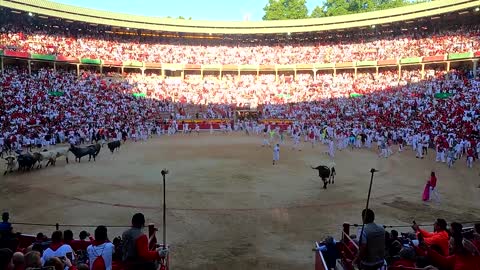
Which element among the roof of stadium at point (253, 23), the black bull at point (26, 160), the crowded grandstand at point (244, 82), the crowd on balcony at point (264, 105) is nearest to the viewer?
the black bull at point (26, 160)

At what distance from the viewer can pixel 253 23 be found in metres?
63.6

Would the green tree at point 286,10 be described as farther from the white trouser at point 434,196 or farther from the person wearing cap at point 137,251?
the person wearing cap at point 137,251

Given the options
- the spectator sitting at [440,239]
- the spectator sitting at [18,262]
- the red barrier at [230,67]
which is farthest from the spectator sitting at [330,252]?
the red barrier at [230,67]

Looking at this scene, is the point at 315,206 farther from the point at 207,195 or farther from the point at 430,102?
the point at 430,102

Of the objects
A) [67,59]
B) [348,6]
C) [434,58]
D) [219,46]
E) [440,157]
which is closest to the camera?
[440,157]

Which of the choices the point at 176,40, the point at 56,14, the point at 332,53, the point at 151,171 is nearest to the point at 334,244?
the point at 151,171

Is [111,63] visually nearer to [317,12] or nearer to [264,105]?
[264,105]

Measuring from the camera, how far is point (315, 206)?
15.1m

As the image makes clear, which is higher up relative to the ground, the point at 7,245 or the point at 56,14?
the point at 56,14

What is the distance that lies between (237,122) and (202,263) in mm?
40178

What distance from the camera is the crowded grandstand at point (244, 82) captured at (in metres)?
33.5

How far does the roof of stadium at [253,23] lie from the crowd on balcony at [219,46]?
3.40m

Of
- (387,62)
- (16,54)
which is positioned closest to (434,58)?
(387,62)

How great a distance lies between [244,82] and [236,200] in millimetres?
48794
